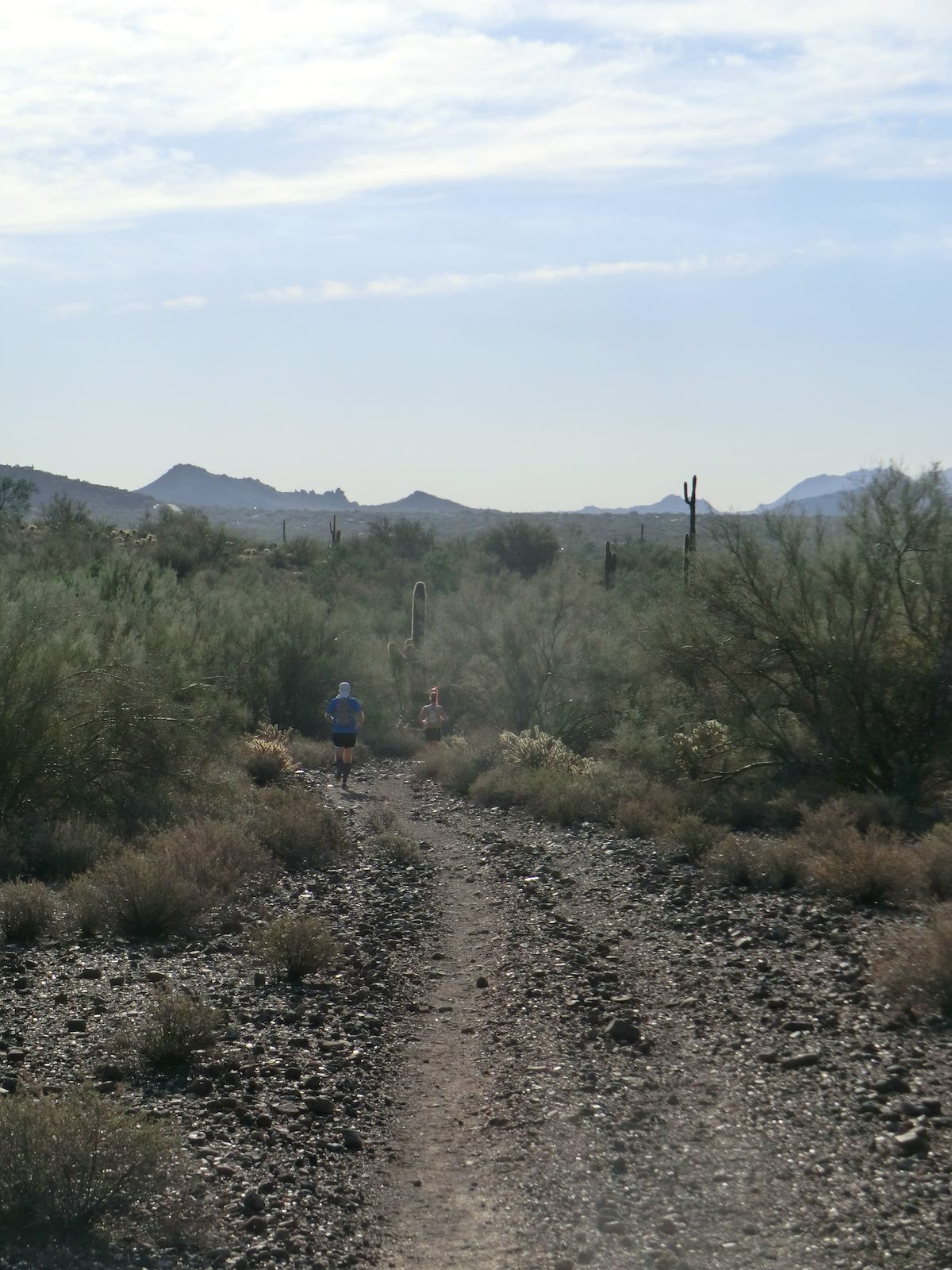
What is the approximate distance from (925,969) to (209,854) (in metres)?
7.70

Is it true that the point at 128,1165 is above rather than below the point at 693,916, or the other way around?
above

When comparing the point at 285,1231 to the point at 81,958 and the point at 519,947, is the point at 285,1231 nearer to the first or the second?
the point at 81,958

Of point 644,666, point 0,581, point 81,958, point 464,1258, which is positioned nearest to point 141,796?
point 0,581

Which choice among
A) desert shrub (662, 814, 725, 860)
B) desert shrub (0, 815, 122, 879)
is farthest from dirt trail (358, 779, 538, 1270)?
desert shrub (662, 814, 725, 860)

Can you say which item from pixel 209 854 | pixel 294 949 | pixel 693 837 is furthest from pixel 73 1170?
pixel 693 837

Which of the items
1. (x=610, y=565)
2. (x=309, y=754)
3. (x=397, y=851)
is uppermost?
(x=610, y=565)

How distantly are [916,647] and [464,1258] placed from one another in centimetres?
1470

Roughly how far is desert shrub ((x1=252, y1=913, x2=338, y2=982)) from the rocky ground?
24 cm

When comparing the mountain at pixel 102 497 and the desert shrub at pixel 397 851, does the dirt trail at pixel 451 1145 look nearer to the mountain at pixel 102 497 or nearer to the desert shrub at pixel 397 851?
the desert shrub at pixel 397 851

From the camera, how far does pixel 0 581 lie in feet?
62.1

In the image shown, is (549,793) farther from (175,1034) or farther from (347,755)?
(175,1034)

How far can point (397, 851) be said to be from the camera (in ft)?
56.8

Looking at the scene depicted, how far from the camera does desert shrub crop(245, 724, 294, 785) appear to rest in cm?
2417

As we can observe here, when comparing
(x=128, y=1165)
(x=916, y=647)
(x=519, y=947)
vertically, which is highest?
(x=916, y=647)
